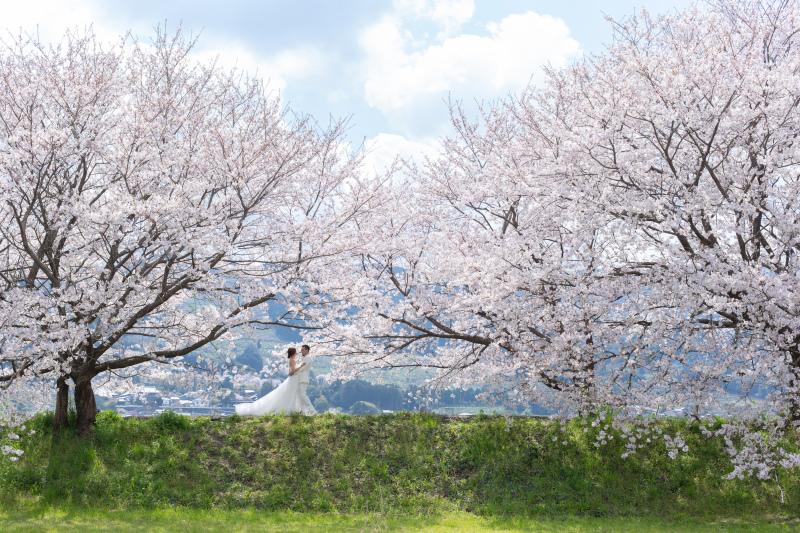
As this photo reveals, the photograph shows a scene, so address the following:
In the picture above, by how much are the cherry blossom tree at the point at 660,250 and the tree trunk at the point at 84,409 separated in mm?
5317

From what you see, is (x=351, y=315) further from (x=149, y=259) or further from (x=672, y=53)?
(x=672, y=53)

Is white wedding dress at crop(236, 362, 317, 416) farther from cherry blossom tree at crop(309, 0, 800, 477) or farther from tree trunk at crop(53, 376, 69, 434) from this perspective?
tree trunk at crop(53, 376, 69, 434)

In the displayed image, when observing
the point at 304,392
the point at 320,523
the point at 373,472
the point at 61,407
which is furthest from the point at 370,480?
the point at 61,407

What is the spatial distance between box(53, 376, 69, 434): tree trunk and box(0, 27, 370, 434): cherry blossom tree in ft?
0.09

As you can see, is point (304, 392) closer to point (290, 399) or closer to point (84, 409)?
point (290, 399)

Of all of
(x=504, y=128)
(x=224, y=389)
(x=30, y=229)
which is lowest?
(x=224, y=389)

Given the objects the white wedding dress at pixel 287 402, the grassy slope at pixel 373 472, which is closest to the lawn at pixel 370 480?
the grassy slope at pixel 373 472

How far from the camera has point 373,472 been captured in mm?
10828

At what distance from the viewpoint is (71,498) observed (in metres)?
9.84

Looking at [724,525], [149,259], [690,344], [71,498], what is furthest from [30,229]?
[724,525]

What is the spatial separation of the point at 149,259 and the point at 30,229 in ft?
11.2

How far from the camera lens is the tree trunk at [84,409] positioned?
11.5 meters

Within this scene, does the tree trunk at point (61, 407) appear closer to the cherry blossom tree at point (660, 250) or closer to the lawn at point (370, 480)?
the lawn at point (370, 480)

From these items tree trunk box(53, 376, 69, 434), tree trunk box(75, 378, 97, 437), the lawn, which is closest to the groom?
the lawn
